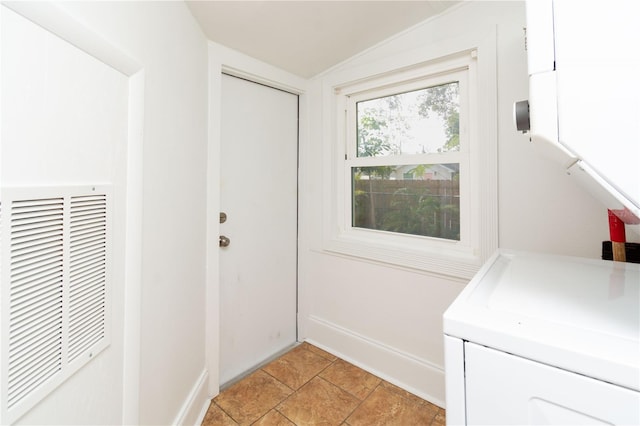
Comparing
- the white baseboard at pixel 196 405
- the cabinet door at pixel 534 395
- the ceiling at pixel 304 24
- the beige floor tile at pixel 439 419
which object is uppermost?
the ceiling at pixel 304 24

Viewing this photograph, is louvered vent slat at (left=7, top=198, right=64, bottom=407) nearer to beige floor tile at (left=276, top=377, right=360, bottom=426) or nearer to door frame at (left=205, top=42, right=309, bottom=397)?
Result: door frame at (left=205, top=42, right=309, bottom=397)

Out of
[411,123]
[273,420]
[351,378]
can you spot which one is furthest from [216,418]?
[411,123]

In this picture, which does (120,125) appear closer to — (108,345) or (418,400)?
(108,345)

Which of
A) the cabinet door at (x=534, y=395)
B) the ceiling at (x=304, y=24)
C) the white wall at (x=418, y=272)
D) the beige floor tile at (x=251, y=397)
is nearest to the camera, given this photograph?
the cabinet door at (x=534, y=395)

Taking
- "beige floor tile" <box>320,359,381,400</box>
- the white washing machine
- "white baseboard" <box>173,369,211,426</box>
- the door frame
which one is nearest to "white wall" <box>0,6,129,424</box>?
"white baseboard" <box>173,369,211,426</box>

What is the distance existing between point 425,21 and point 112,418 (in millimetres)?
2311

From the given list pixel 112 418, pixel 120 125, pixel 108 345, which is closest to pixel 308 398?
pixel 112 418

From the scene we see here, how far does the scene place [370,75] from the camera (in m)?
1.87

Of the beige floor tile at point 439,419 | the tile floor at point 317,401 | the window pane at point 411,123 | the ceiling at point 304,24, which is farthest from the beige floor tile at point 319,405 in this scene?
the ceiling at point 304,24

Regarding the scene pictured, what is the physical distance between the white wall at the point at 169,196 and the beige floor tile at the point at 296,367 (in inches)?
19.3

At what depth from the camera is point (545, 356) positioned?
497mm

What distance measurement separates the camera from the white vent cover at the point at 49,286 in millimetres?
597

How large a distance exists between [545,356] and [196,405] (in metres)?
1.61

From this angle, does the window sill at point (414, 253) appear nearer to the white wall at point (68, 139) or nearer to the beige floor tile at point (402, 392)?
the beige floor tile at point (402, 392)
